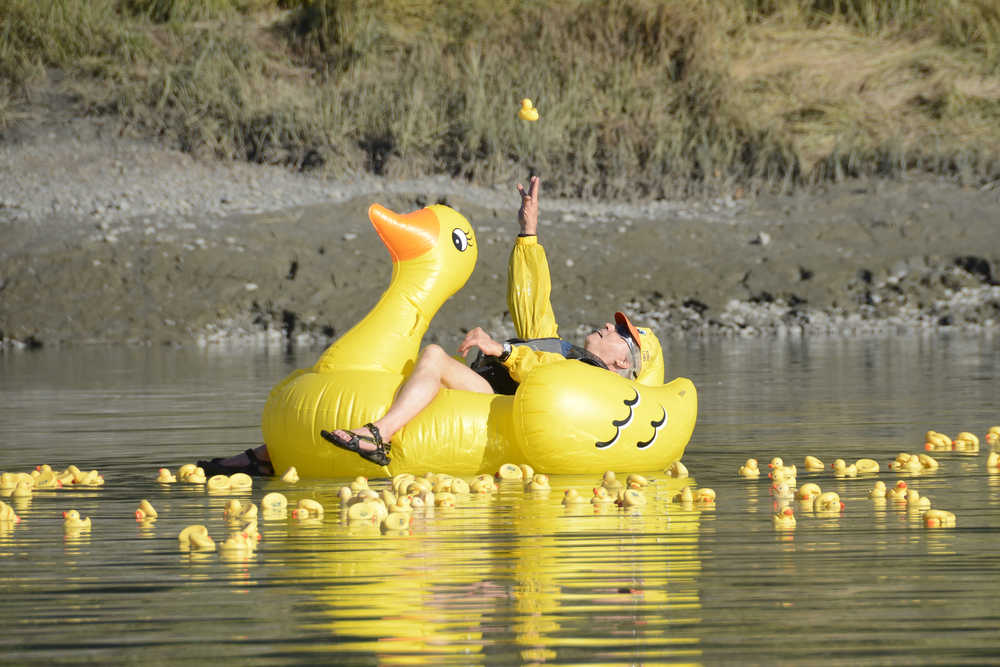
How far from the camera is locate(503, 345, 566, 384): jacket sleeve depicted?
8.46 m

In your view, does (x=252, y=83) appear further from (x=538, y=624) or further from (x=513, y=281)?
(x=538, y=624)

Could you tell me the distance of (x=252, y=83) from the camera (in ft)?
78.7

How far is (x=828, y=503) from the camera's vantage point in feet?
22.5

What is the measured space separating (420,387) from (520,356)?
25.4 inches

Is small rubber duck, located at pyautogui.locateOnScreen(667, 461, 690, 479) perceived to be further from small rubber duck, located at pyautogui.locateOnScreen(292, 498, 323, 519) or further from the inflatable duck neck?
small rubber duck, located at pyautogui.locateOnScreen(292, 498, 323, 519)

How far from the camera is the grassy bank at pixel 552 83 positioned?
23156 millimetres

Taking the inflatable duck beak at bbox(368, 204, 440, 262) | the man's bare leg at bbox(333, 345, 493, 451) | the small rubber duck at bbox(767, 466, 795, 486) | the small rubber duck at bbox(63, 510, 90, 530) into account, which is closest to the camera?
the small rubber duck at bbox(63, 510, 90, 530)

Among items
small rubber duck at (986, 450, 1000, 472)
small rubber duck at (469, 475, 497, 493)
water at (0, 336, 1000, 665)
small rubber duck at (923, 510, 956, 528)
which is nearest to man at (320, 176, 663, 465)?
water at (0, 336, 1000, 665)

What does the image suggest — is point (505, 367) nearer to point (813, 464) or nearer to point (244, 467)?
point (244, 467)

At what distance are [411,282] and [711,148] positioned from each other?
49.8ft

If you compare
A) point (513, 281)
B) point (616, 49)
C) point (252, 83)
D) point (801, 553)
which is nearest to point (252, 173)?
point (252, 83)

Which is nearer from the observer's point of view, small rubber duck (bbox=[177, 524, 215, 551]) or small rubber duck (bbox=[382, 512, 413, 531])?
small rubber duck (bbox=[177, 524, 215, 551])

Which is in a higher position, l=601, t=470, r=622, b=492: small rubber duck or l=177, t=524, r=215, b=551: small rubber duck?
l=177, t=524, r=215, b=551: small rubber duck

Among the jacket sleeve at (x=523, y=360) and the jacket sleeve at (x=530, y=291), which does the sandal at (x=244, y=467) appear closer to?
the jacket sleeve at (x=523, y=360)
